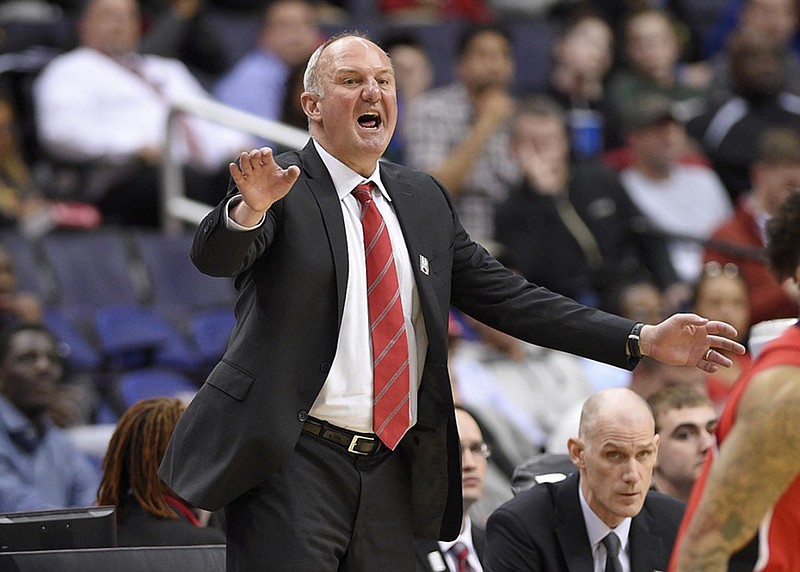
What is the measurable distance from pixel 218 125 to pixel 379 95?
555cm

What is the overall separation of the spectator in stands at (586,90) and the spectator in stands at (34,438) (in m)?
4.63

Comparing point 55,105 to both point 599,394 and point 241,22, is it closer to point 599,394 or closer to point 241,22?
point 241,22

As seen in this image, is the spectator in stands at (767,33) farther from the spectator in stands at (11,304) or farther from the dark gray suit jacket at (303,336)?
the dark gray suit jacket at (303,336)

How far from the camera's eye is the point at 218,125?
9.20 m

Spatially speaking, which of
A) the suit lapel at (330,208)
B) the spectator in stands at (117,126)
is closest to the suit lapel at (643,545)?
the suit lapel at (330,208)

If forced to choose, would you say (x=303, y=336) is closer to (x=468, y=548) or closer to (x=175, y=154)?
(x=468, y=548)

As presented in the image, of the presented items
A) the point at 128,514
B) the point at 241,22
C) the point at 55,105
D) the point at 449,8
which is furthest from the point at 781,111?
the point at 128,514

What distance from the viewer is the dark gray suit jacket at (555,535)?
15.8 ft

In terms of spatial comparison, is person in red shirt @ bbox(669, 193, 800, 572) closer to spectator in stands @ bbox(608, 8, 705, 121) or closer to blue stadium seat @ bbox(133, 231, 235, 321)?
blue stadium seat @ bbox(133, 231, 235, 321)

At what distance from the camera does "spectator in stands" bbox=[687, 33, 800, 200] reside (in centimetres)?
1038

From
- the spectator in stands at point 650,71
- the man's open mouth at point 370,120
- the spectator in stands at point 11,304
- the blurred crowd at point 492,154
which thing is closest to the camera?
the man's open mouth at point 370,120

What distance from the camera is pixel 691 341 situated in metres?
3.79

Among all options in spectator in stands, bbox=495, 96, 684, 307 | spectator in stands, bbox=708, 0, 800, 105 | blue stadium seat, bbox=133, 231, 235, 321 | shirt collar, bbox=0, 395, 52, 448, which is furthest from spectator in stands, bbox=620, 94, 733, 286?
shirt collar, bbox=0, 395, 52, 448

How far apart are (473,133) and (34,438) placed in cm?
372
